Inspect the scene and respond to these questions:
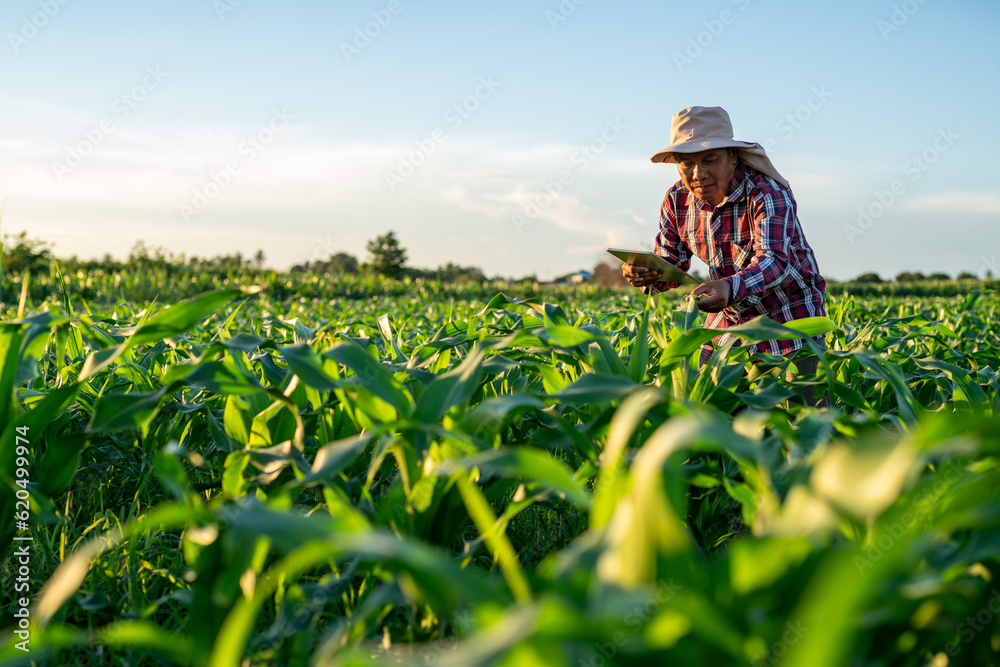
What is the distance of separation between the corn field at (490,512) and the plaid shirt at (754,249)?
53cm

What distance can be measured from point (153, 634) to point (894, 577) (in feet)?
3.23

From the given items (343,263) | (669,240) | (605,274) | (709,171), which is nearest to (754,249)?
(709,171)

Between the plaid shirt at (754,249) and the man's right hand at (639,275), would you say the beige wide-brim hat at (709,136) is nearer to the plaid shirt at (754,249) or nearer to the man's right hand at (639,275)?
the plaid shirt at (754,249)

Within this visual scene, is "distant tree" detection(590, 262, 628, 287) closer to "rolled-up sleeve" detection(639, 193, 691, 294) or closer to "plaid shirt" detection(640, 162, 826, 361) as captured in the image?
"rolled-up sleeve" detection(639, 193, 691, 294)

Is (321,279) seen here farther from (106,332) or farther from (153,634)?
(153,634)

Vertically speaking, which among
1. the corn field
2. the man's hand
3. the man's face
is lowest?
the corn field

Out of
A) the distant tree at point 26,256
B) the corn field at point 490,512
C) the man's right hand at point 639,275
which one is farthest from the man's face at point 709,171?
the distant tree at point 26,256

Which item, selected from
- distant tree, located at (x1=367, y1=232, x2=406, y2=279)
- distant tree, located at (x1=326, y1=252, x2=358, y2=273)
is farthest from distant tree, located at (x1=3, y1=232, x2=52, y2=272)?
distant tree, located at (x1=326, y1=252, x2=358, y2=273)

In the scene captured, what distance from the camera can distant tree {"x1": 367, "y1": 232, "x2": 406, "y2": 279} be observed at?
2122 inches

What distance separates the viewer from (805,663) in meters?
0.67

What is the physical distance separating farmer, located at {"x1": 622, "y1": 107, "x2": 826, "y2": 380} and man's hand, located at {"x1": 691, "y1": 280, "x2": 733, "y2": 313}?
0.10 metres

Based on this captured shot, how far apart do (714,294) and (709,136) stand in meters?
0.85

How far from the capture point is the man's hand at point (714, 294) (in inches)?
98.9

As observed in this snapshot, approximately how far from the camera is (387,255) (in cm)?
5478
